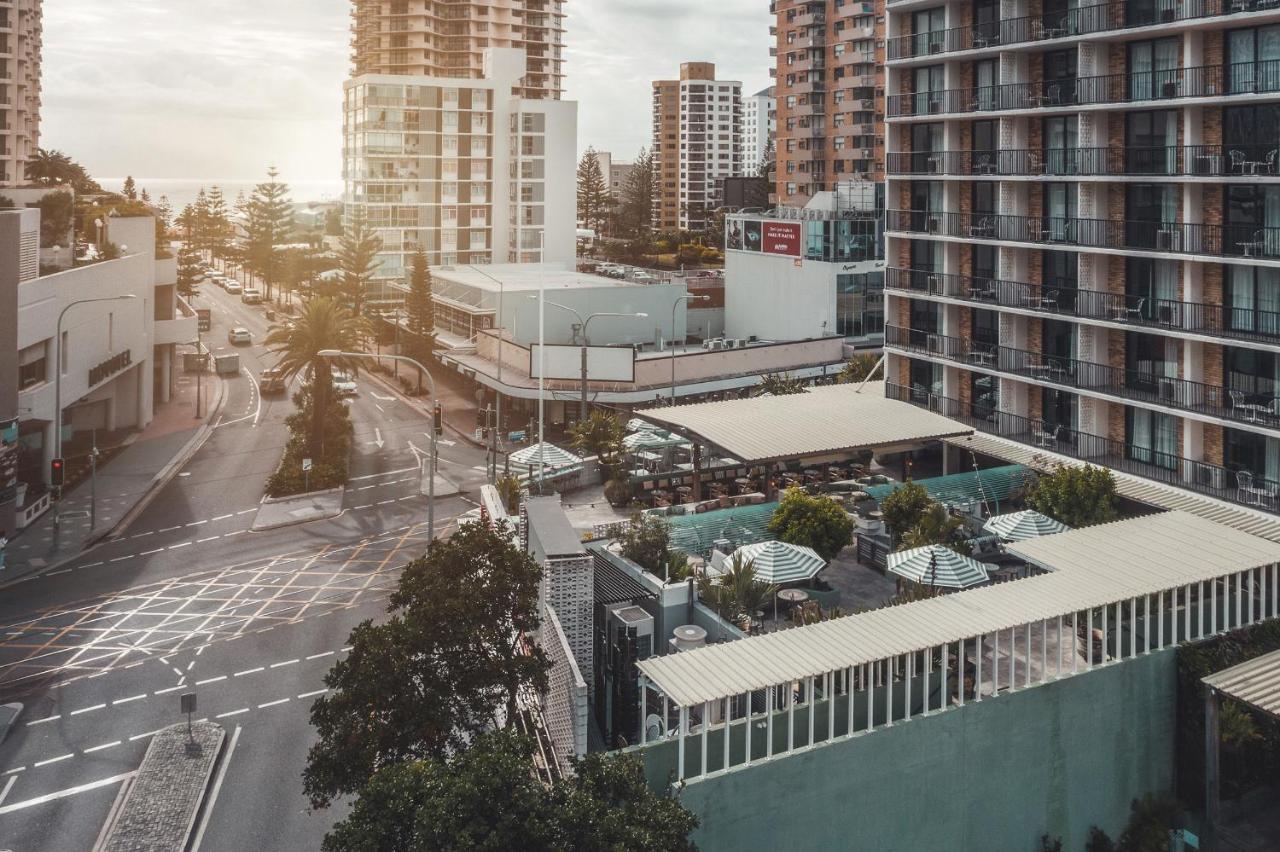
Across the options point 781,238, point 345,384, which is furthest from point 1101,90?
point 345,384

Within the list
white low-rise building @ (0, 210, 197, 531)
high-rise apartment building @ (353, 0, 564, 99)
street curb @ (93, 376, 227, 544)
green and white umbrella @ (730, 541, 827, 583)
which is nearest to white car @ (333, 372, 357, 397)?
street curb @ (93, 376, 227, 544)

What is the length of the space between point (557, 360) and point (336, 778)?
5010 cm

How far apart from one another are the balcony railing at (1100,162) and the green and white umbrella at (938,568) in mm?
15598

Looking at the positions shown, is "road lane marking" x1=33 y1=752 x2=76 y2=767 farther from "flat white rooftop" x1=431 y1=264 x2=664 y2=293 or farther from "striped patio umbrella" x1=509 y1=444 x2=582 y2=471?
"flat white rooftop" x1=431 y1=264 x2=664 y2=293

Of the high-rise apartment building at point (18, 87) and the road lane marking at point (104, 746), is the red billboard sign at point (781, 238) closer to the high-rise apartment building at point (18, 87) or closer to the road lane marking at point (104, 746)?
the high-rise apartment building at point (18, 87)

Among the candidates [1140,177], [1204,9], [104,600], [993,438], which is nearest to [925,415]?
[993,438]

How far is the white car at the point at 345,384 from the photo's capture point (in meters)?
76.9

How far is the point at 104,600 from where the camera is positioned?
39.5m

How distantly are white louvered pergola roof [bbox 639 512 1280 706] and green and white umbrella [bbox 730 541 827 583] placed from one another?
6.09 meters

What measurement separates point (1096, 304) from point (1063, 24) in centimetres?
1101

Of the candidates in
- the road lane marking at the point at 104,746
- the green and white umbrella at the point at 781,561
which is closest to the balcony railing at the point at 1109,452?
the green and white umbrella at the point at 781,561

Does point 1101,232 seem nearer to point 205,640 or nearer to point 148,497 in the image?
point 205,640

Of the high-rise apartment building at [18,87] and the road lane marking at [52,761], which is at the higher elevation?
the high-rise apartment building at [18,87]

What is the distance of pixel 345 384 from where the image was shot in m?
79.3
